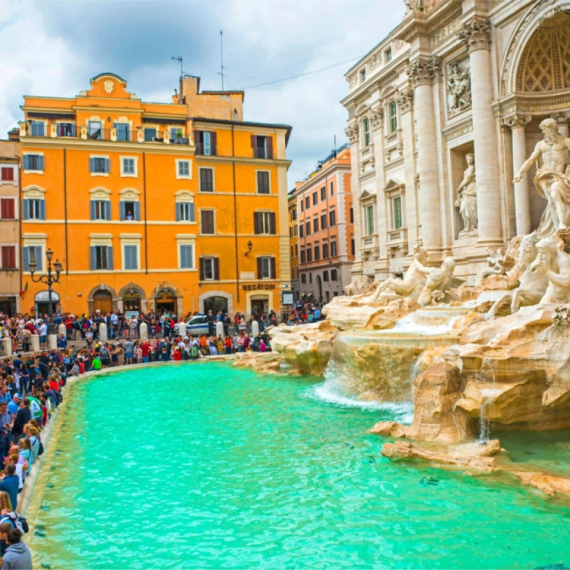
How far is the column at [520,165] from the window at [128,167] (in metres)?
22.5

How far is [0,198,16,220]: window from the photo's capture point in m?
31.1

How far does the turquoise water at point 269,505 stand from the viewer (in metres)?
5.93

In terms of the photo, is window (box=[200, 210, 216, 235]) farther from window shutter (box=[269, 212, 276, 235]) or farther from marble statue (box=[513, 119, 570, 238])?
marble statue (box=[513, 119, 570, 238])

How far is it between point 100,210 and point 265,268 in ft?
35.9

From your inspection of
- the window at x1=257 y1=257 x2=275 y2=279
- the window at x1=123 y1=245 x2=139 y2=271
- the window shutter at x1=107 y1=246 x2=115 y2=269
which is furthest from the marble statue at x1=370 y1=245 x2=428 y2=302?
the window shutter at x1=107 y1=246 x2=115 y2=269

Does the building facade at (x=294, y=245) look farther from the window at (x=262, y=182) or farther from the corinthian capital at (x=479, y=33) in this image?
the corinthian capital at (x=479, y=33)

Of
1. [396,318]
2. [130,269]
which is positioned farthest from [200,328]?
[396,318]

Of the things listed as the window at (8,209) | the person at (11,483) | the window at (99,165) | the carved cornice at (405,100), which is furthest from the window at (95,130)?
the person at (11,483)

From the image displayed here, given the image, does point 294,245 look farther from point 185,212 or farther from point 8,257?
point 8,257

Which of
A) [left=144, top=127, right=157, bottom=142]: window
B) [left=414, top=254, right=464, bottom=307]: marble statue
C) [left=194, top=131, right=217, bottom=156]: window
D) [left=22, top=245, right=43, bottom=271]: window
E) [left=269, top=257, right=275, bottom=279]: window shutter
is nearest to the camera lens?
[left=414, top=254, right=464, bottom=307]: marble statue

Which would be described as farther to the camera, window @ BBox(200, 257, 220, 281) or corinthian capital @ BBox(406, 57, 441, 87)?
window @ BBox(200, 257, 220, 281)

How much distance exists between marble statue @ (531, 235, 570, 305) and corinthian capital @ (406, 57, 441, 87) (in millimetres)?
13659

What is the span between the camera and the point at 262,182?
36.9m

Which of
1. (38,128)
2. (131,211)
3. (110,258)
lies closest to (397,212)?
(131,211)
